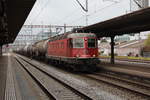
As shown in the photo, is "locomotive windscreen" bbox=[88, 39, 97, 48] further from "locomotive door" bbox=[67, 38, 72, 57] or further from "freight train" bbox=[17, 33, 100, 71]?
"locomotive door" bbox=[67, 38, 72, 57]

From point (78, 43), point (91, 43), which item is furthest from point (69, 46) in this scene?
point (91, 43)

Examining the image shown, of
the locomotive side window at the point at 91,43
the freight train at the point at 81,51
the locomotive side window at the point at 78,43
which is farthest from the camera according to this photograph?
the locomotive side window at the point at 91,43

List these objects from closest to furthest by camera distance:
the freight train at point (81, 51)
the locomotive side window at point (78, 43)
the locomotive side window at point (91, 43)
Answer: the freight train at point (81, 51)
the locomotive side window at point (78, 43)
the locomotive side window at point (91, 43)

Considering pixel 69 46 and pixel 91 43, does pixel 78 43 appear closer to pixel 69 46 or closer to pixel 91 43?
pixel 69 46

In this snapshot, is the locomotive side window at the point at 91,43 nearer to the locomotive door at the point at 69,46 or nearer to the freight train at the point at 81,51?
the freight train at the point at 81,51

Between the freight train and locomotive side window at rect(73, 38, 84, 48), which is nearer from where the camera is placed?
the freight train

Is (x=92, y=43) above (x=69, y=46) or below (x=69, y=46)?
above

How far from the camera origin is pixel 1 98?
29.3 feet

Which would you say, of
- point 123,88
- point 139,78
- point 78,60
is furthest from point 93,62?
point 123,88

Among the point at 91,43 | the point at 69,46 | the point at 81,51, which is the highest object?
the point at 91,43

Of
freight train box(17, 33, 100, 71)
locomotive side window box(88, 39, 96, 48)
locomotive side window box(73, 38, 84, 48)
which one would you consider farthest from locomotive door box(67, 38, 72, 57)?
locomotive side window box(88, 39, 96, 48)

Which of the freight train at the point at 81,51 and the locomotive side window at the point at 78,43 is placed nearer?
the freight train at the point at 81,51

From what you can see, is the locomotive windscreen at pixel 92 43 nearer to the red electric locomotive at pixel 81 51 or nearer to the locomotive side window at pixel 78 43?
the red electric locomotive at pixel 81 51

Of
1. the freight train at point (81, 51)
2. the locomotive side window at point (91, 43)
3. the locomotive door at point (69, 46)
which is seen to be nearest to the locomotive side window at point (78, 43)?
the freight train at point (81, 51)
